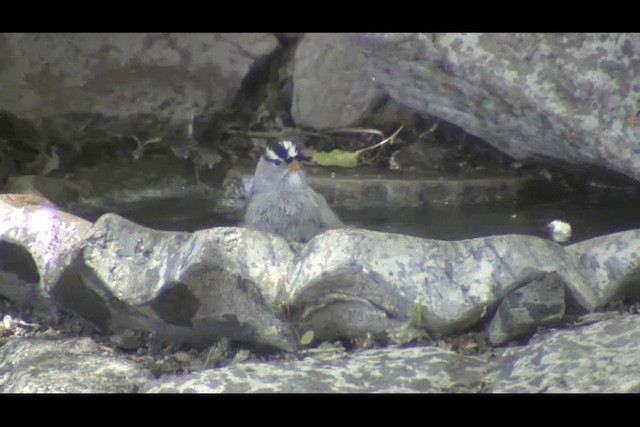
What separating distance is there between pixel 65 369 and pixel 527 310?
1656 mm

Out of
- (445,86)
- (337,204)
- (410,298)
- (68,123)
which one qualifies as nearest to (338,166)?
(337,204)

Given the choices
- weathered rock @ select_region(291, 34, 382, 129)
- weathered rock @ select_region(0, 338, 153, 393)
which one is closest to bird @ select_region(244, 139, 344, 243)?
weathered rock @ select_region(291, 34, 382, 129)

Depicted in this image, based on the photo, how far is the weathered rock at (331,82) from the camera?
16.8ft

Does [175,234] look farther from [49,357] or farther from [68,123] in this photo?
[68,123]

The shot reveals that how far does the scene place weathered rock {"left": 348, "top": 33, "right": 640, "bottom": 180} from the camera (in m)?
4.00

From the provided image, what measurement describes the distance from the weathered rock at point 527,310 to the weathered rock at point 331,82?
182 centimetres

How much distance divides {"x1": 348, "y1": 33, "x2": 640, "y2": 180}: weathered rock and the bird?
0.63m

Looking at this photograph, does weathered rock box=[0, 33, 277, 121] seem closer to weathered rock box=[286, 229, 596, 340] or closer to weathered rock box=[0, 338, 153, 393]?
weathered rock box=[0, 338, 153, 393]

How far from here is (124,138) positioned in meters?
5.23

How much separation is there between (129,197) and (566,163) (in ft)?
6.92

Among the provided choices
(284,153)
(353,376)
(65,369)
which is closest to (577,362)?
(353,376)

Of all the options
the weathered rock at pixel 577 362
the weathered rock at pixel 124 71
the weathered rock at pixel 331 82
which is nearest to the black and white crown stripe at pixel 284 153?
the weathered rock at pixel 331 82

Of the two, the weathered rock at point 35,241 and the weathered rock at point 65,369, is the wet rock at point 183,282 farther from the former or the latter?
the weathered rock at point 65,369

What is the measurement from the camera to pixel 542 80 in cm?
412
